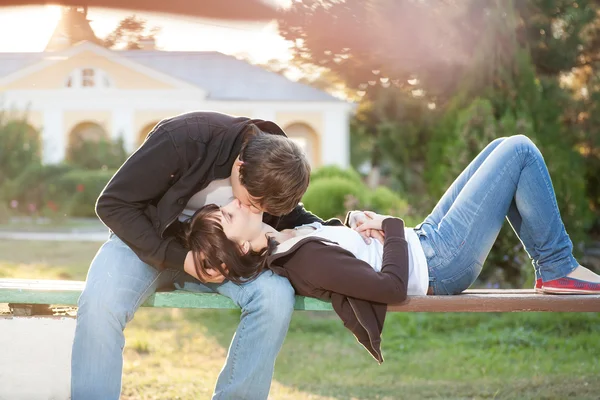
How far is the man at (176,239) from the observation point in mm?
2512

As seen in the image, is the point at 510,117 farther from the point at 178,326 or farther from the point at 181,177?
the point at 181,177

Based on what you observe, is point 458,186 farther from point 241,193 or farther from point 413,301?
point 241,193

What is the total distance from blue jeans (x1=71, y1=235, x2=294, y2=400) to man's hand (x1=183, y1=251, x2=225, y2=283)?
74 millimetres

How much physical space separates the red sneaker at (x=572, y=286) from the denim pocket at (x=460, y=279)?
280mm

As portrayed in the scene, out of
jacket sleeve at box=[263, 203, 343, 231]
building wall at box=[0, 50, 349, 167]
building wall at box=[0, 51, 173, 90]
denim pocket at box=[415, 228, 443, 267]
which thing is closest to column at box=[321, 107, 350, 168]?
building wall at box=[0, 50, 349, 167]

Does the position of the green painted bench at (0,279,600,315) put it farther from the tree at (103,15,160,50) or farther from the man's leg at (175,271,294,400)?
the tree at (103,15,160,50)

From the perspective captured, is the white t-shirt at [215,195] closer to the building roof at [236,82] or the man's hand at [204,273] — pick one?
the man's hand at [204,273]

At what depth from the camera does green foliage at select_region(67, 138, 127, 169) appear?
1792 centimetres

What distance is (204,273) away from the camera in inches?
103

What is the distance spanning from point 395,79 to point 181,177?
447 centimetres

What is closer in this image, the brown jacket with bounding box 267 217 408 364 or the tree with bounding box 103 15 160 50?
the brown jacket with bounding box 267 217 408 364

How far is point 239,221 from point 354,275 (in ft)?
1.41

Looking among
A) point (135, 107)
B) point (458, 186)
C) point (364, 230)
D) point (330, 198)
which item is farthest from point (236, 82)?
point (364, 230)

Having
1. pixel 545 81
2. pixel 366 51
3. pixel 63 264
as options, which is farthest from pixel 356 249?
pixel 63 264
